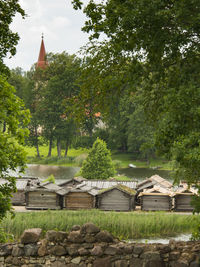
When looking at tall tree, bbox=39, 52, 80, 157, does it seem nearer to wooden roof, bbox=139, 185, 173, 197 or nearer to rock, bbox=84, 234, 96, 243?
wooden roof, bbox=139, 185, 173, 197

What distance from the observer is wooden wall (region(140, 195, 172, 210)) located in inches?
969

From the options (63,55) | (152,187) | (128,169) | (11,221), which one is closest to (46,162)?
(128,169)

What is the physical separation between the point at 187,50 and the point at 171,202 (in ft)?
51.7

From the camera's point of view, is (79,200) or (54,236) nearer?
(54,236)

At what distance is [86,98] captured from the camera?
1191 centimetres

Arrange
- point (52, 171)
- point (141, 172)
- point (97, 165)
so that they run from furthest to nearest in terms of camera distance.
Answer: point (52, 171)
point (141, 172)
point (97, 165)

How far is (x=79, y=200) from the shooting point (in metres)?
24.8

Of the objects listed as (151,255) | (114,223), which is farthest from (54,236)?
(114,223)

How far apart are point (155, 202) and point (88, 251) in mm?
15045

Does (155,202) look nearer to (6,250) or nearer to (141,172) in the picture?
(6,250)

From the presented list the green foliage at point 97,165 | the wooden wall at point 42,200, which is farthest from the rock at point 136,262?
the green foliage at point 97,165

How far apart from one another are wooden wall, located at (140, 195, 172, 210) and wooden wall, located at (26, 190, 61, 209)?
5442 mm

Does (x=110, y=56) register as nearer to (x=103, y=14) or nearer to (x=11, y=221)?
(x=103, y=14)

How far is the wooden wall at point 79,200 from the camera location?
2470 centimetres
